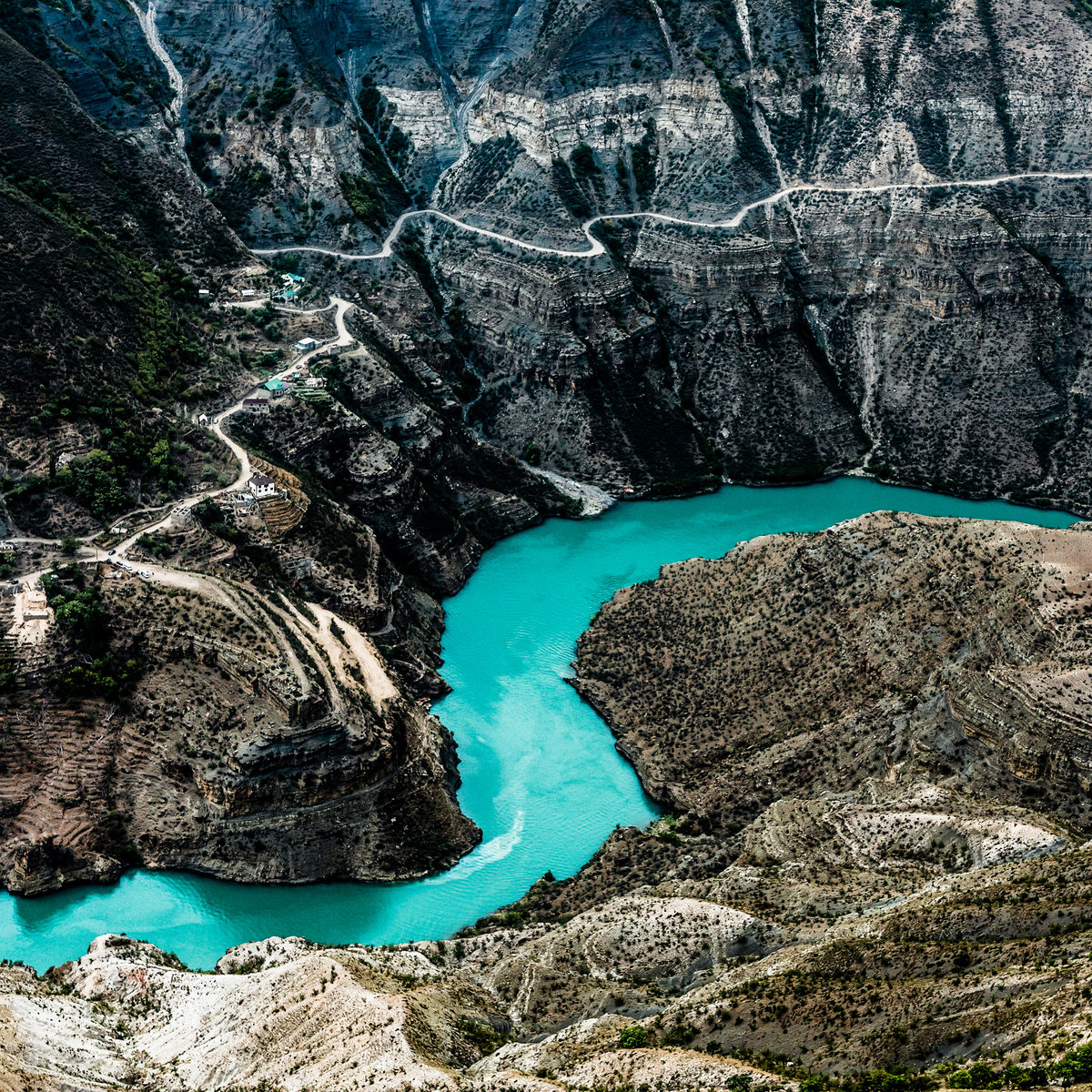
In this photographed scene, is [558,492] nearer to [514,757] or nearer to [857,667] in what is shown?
[514,757]

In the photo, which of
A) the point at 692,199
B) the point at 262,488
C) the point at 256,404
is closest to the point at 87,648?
the point at 262,488

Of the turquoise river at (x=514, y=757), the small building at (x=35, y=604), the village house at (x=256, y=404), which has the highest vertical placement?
the village house at (x=256, y=404)

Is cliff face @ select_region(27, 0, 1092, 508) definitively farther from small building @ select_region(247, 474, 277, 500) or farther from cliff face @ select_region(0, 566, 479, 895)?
cliff face @ select_region(0, 566, 479, 895)

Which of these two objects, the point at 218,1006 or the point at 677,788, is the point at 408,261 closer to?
the point at 677,788

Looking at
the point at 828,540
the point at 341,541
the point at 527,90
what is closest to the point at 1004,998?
the point at 828,540

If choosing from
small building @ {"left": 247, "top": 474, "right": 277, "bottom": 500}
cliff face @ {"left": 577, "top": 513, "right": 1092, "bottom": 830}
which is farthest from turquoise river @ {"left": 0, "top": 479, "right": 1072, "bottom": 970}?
small building @ {"left": 247, "top": 474, "right": 277, "bottom": 500}

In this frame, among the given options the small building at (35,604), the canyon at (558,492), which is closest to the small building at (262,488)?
the canyon at (558,492)

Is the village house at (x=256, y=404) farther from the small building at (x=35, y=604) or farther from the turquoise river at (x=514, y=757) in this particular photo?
the small building at (x=35, y=604)
